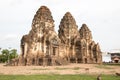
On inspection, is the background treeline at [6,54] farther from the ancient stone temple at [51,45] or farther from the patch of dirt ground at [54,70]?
the patch of dirt ground at [54,70]

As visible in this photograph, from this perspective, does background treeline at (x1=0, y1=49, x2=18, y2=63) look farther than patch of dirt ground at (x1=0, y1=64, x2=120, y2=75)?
Yes

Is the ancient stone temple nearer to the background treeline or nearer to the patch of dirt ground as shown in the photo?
the patch of dirt ground

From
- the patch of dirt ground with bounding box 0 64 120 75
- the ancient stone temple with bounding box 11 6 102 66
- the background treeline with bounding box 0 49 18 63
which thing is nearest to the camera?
the patch of dirt ground with bounding box 0 64 120 75

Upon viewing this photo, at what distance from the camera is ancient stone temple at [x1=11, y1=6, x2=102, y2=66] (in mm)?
42594

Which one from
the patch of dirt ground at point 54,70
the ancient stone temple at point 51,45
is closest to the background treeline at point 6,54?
the ancient stone temple at point 51,45

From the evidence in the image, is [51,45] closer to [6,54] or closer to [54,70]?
[54,70]

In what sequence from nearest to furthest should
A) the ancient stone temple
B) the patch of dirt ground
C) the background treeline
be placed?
the patch of dirt ground < the ancient stone temple < the background treeline

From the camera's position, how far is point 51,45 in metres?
45.0

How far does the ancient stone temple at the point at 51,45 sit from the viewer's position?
42594mm

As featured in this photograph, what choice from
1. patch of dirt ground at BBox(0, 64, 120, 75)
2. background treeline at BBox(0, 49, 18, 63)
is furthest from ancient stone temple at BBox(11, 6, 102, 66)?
background treeline at BBox(0, 49, 18, 63)

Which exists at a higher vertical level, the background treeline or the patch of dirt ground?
the background treeline

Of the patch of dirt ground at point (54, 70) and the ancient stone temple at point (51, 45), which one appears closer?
the patch of dirt ground at point (54, 70)

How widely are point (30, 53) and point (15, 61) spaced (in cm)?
352

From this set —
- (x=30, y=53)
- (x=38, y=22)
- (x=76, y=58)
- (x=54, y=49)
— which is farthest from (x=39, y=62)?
(x=76, y=58)
